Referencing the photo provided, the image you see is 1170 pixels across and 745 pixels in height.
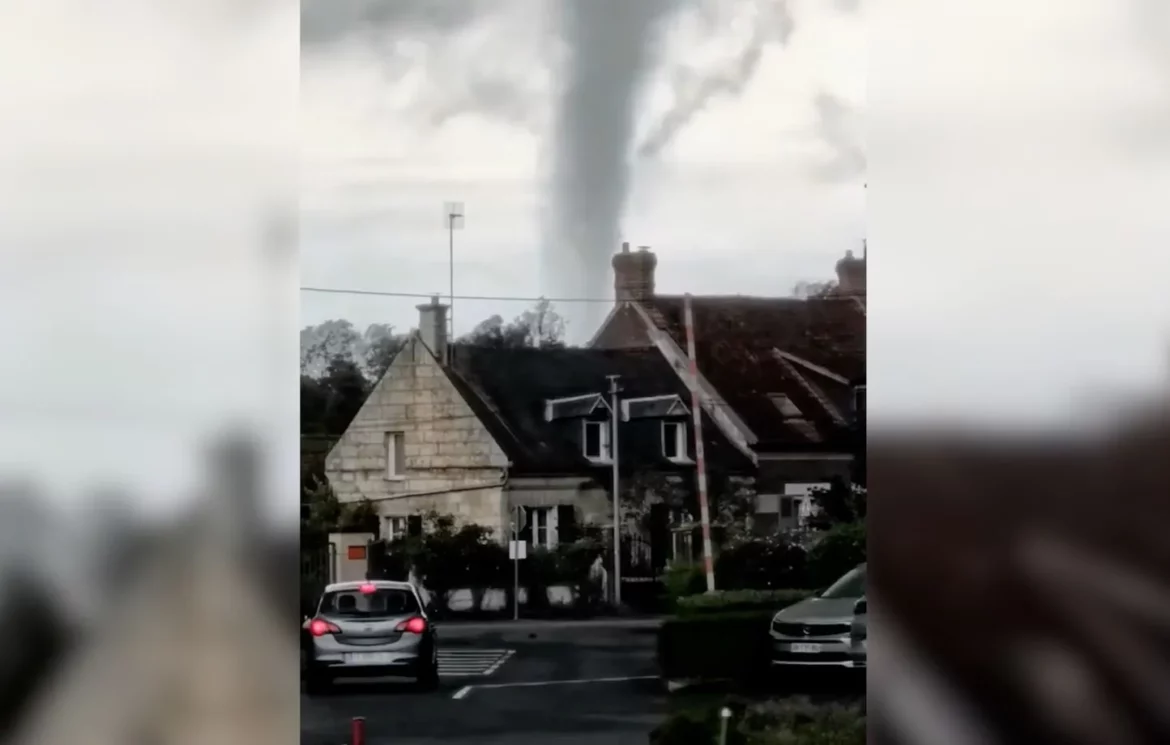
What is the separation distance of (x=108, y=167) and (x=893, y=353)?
2668 millimetres

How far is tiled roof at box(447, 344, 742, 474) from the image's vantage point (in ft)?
12.0

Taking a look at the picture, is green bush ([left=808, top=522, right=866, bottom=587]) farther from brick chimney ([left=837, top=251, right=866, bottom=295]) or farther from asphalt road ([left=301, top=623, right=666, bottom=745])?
brick chimney ([left=837, top=251, right=866, bottom=295])

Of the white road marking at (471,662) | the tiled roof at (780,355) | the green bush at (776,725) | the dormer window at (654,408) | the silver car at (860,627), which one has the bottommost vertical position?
the green bush at (776,725)

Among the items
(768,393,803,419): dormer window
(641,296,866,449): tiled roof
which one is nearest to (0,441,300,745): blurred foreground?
(641,296,866,449): tiled roof

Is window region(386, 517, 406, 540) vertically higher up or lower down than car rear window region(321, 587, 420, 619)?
higher up

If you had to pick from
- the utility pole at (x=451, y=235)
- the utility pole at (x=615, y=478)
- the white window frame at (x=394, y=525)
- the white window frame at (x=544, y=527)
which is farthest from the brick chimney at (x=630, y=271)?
the white window frame at (x=394, y=525)

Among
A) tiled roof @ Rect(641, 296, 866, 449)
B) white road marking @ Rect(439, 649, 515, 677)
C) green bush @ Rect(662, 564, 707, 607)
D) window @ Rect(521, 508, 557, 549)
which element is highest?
tiled roof @ Rect(641, 296, 866, 449)

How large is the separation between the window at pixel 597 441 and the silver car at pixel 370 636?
2.45 feet

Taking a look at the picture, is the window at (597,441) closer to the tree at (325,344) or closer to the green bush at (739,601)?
the green bush at (739,601)

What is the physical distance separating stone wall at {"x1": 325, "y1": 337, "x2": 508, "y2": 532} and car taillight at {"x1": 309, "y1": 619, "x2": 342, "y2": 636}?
0.41 meters

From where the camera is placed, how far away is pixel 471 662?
3662 millimetres

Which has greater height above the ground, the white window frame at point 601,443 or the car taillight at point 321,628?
the white window frame at point 601,443

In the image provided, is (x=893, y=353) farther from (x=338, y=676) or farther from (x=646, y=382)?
(x=338, y=676)

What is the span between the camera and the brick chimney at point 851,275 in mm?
3682
